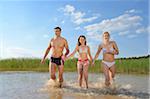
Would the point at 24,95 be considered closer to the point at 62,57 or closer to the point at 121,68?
the point at 62,57

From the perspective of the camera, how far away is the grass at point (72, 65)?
16297 mm

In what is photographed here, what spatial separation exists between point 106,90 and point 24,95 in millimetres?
2445

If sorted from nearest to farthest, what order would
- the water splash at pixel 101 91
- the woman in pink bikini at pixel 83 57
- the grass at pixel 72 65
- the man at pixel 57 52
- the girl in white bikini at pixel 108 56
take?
1. the water splash at pixel 101 91
2. the girl in white bikini at pixel 108 56
3. the woman in pink bikini at pixel 83 57
4. the man at pixel 57 52
5. the grass at pixel 72 65

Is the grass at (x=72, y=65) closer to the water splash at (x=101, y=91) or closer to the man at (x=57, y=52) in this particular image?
the water splash at (x=101, y=91)

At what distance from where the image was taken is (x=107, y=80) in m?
9.11

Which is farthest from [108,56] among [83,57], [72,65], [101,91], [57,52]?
[72,65]

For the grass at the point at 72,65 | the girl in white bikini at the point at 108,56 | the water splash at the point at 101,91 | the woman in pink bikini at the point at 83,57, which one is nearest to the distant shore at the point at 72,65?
the grass at the point at 72,65

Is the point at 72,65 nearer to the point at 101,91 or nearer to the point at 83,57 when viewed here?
the point at 83,57

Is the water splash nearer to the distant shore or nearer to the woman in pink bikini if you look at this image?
the woman in pink bikini

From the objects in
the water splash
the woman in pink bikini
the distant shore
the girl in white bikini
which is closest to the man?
the water splash

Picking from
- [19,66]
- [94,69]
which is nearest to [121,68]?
[94,69]

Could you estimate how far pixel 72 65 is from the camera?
61.6 ft

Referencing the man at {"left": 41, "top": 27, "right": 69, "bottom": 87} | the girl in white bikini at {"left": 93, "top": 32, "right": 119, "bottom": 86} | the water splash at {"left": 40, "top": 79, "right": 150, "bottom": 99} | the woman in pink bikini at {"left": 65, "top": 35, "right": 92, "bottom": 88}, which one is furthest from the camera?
the man at {"left": 41, "top": 27, "right": 69, "bottom": 87}

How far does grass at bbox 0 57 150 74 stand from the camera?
53.5 ft
